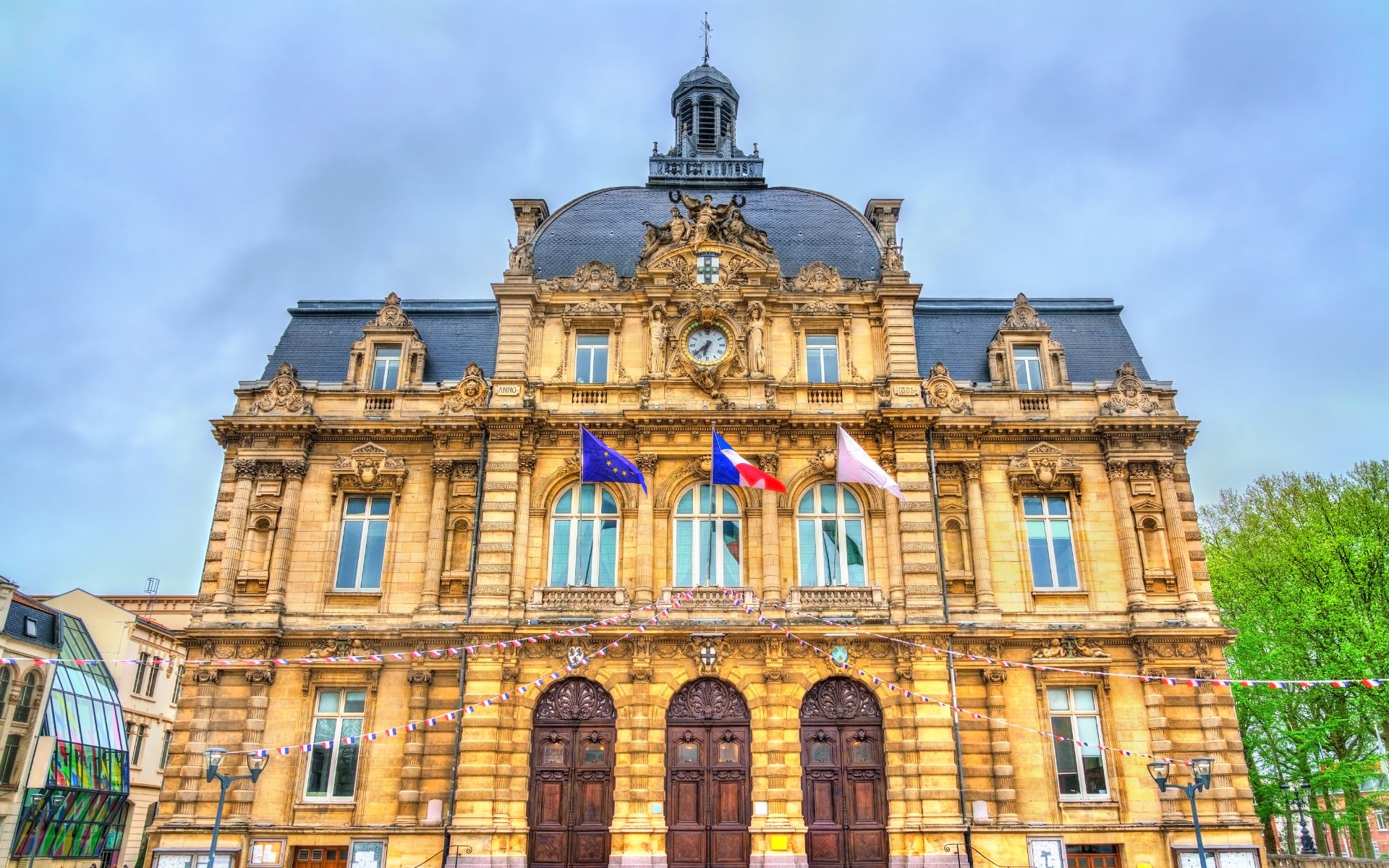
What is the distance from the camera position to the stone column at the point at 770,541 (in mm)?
25266

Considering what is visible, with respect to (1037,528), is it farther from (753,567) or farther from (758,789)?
(758,789)

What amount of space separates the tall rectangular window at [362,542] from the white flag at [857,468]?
12.8 m

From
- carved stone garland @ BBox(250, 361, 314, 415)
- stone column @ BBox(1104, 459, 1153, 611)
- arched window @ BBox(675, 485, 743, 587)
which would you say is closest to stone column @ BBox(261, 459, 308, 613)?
carved stone garland @ BBox(250, 361, 314, 415)

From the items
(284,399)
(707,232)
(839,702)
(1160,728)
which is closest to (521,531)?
(284,399)

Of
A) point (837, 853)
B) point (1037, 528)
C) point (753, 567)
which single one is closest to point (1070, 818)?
point (837, 853)

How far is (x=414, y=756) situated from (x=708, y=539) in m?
9.45

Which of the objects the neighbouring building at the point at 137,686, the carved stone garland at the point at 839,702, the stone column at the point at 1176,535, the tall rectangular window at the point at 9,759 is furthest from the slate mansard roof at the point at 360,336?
the neighbouring building at the point at 137,686

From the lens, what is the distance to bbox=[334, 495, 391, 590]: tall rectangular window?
26.5 m

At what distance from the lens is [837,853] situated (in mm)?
23359

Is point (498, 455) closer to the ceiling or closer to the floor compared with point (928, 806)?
closer to the ceiling

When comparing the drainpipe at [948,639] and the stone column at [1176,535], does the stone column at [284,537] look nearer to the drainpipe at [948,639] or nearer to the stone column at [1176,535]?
the drainpipe at [948,639]

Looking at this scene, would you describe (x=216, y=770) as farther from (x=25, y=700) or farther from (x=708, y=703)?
(x=25, y=700)

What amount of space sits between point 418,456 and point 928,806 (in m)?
16.7

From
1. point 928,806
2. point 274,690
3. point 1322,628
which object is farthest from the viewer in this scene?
point 1322,628
